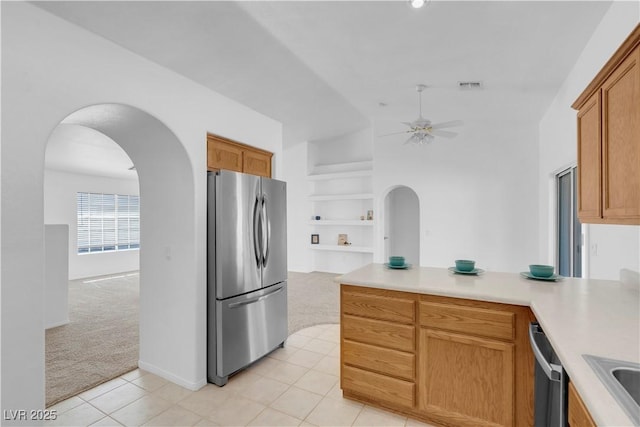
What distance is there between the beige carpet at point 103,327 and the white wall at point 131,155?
1.64 ft

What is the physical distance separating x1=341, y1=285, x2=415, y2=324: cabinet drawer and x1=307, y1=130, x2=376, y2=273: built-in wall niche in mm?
4687

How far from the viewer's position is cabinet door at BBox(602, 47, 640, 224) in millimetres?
1337

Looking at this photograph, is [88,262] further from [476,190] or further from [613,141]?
[613,141]

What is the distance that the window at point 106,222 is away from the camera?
7.38 m

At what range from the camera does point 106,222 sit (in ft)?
25.8

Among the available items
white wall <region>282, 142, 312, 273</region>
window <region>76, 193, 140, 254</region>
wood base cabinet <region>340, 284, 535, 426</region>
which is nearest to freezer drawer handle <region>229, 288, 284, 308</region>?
wood base cabinet <region>340, 284, 535, 426</region>

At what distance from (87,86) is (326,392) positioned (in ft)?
9.20

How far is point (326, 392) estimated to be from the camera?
101 inches

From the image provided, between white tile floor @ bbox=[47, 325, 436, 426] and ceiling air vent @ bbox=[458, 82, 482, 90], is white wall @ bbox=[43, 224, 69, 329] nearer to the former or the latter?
white tile floor @ bbox=[47, 325, 436, 426]

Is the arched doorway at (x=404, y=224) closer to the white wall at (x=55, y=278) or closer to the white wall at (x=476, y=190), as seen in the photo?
the white wall at (x=476, y=190)

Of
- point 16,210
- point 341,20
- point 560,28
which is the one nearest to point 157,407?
point 16,210

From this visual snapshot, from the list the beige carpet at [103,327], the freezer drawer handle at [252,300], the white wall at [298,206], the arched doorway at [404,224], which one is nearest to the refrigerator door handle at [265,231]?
the freezer drawer handle at [252,300]

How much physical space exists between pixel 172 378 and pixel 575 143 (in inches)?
173

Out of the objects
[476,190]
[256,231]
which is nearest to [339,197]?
[476,190]
